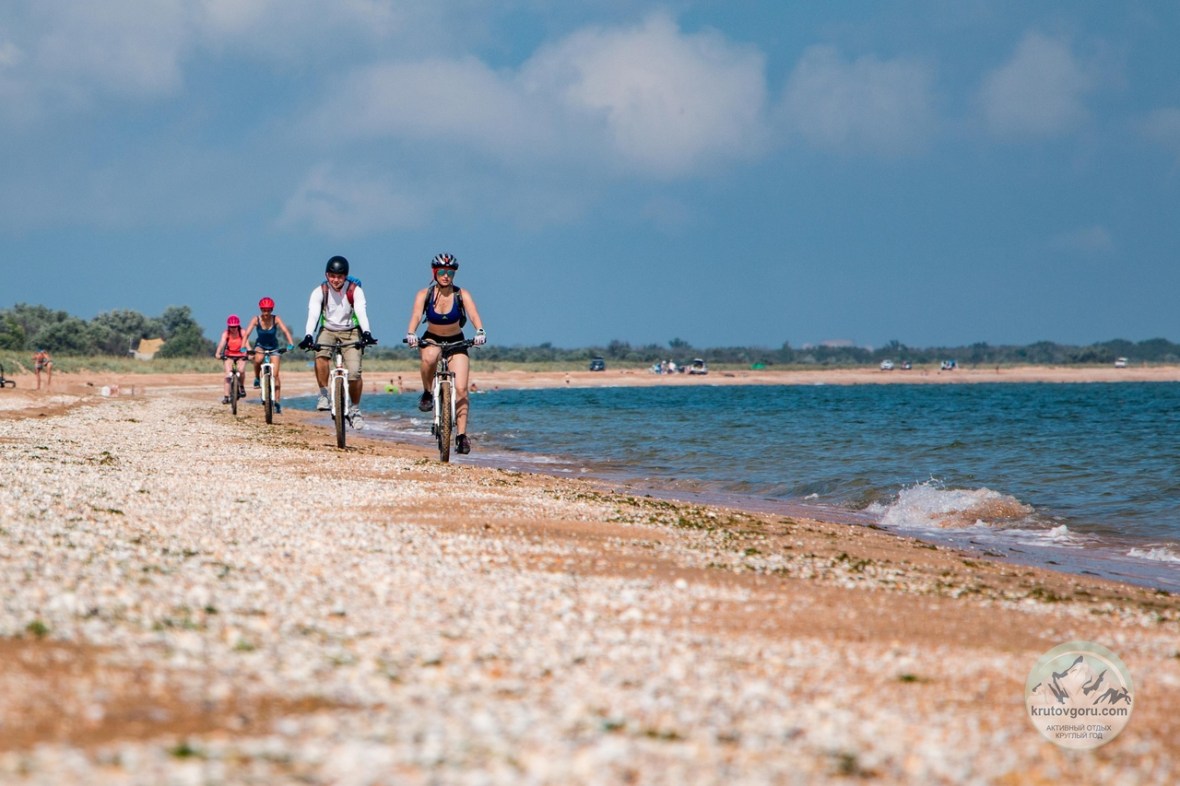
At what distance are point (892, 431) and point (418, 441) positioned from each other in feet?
55.1

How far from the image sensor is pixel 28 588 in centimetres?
531

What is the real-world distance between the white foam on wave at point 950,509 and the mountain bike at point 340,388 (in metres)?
8.30

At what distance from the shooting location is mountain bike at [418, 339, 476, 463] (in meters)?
15.2

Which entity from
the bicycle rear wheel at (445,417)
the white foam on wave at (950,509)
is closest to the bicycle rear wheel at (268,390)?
the bicycle rear wheel at (445,417)

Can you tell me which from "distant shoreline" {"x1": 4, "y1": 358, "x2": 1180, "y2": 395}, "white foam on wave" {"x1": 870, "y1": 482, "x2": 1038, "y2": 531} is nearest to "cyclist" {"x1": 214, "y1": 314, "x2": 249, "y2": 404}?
"white foam on wave" {"x1": 870, "y1": 482, "x2": 1038, "y2": 531}

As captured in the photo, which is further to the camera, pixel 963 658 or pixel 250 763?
pixel 963 658

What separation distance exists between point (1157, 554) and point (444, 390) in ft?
30.8

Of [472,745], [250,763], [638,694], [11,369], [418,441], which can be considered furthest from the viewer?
[11,369]

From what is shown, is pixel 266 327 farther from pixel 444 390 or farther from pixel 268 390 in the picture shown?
pixel 444 390

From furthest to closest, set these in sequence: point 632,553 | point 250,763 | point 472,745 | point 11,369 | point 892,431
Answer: point 11,369 → point 892,431 → point 632,553 → point 472,745 → point 250,763

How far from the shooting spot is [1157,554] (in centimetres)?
1268

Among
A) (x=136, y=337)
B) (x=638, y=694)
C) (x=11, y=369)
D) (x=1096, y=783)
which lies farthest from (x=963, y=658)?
(x=136, y=337)

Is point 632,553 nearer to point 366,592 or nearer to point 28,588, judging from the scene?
point 366,592

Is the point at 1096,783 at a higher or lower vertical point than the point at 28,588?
lower
